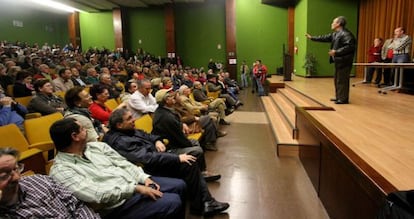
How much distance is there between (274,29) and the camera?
12.7 m

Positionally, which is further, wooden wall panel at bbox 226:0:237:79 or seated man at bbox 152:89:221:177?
wooden wall panel at bbox 226:0:237:79

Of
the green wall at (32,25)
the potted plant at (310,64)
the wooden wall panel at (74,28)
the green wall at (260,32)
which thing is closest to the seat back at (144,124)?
the potted plant at (310,64)

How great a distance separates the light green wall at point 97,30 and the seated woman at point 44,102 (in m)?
11.3

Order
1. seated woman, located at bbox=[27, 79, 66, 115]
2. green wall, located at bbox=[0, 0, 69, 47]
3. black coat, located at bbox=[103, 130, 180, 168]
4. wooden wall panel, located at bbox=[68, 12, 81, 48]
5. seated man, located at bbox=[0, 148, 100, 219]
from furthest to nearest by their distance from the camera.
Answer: wooden wall panel, located at bbox=[68, 12, 81, 48] < green wall, located at bbox=[0, 0, 69, 47] < seated woman, located at bbox=[27, 79, 66, 115] < black coat, located at bbox=[103, 130, 180, 168] < seated man, located at bbox=[0, 148, 100, 219]

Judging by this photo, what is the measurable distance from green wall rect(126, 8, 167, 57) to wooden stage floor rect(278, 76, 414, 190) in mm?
10969

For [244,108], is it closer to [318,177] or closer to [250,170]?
[250,170]

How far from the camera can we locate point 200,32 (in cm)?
1358

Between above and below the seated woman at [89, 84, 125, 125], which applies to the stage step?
below

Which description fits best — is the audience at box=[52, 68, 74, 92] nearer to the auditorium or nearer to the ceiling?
the auditorium

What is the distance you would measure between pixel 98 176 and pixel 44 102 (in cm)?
237

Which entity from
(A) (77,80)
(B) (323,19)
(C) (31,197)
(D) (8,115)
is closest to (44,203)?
(C) (31,197)

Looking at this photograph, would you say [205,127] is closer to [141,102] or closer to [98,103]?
[141,102]

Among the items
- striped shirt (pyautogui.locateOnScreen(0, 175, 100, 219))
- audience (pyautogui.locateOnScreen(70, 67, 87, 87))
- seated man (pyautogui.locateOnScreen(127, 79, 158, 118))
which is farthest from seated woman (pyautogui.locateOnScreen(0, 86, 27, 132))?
audience (pyautogui.locateOnScreen(70, 67, 87, 87))

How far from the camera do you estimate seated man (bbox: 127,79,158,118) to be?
3656 millimetres
